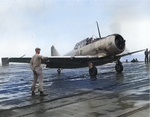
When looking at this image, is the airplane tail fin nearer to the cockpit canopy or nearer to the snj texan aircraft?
the cockpit canopy

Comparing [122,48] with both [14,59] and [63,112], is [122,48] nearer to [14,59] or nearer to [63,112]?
[14,59]

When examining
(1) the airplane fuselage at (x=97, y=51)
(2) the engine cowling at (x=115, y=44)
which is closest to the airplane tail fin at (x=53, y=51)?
(1) the airplane fuselage at (x=97, y=51)

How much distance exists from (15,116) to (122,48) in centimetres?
1019

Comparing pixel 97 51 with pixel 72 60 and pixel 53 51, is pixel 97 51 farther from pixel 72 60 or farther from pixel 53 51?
pixel 53 51

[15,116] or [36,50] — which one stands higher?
[36,50]

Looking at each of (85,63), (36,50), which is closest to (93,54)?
(85,63)

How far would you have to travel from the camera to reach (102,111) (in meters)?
4.29

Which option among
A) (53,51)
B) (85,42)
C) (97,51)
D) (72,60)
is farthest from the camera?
(53,51)

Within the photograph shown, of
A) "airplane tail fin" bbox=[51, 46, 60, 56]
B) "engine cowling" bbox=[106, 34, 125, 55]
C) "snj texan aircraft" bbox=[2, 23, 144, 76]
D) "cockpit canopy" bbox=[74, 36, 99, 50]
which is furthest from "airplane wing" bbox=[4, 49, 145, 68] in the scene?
"airplane tail fin" bbox=[51, 46, 60, 56]

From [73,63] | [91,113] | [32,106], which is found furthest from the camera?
[73,63]

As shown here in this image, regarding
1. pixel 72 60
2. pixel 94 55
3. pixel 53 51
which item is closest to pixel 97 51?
pixel 94 55

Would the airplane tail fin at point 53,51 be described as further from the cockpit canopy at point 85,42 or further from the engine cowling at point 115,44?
the engine cowling at point 115,44

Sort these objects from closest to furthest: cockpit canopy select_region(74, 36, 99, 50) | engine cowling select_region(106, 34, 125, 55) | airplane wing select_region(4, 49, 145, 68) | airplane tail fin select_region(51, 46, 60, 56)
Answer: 1. engine cowling select_region(106, 34, 125, 55)
2. airplane wing select_region(4, 49, 145, 68)
3. cockpit canopy select_region(74, 36, 99, 50)
4. airplane tail fin select_region(51, 46, 60, 56)

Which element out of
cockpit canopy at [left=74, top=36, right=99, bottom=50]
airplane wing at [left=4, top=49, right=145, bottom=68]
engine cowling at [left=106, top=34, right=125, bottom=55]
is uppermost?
cockpit canopy at [left=74, top=36, right=99, bottom=50]
